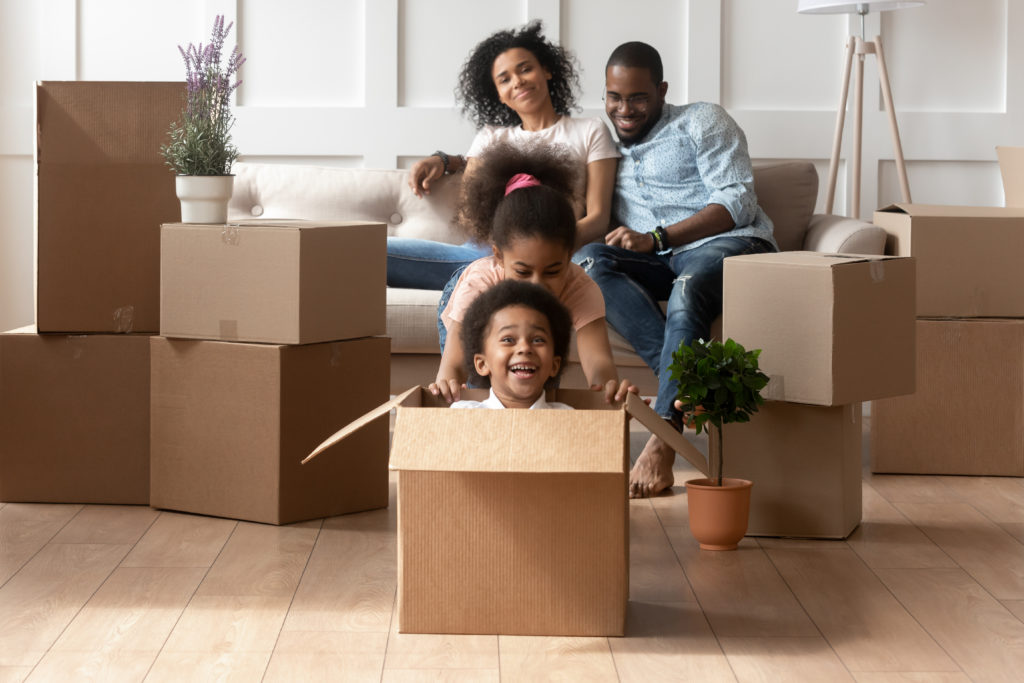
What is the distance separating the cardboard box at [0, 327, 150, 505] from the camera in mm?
2504

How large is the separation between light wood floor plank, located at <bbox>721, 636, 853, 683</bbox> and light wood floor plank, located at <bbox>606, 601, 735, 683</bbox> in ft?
0.07

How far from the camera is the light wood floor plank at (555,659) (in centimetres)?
160

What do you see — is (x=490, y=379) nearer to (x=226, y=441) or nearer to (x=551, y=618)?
(x=551, y=618)

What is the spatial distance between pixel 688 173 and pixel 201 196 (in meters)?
1.27

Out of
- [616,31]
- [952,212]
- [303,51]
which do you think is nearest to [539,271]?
[952,212]

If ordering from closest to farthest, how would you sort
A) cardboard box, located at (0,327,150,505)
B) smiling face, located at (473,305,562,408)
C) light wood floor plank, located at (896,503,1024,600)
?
smiling face, located at (473,305,562,408), light wood floor plank, located at (896,503,1024,600), cardboard box, located at (0,327,150,505)

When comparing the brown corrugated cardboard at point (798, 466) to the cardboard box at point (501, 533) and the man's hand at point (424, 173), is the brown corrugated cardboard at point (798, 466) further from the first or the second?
the man's hand at point (424, 173)

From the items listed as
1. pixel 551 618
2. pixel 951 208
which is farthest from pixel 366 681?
pixel 951 208

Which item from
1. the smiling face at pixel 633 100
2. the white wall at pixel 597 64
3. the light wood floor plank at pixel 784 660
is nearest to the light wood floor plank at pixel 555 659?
the light wood floor plank at pixel 784 660

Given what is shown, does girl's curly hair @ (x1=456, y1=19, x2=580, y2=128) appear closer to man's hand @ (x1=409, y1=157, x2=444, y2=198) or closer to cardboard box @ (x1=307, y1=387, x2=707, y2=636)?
man's hand @ (x1=409, y1=157, x2=444, y2=198)

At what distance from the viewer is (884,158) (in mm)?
3816

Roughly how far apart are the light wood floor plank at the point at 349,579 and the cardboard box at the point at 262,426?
99mm

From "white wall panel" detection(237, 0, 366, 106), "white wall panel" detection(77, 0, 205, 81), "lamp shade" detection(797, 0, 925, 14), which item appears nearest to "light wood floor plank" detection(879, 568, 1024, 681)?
"lamp shade" detection(797, 0, 925, 14)

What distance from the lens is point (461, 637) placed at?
5.71 feet
